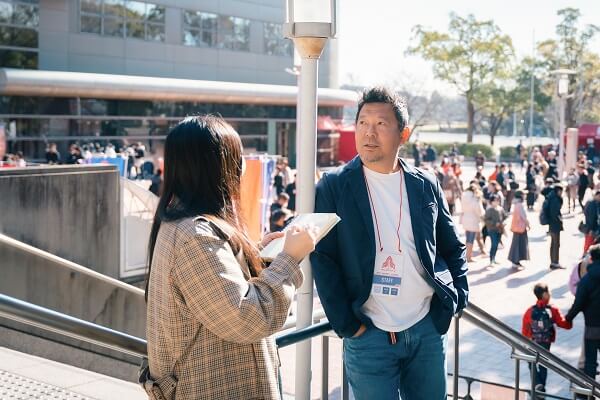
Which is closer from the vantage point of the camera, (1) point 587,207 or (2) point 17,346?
(2) point 17,346

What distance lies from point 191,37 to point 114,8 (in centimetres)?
493

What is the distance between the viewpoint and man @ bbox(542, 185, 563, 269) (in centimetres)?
1784

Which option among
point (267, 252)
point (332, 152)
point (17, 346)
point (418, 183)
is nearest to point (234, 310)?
point (267, 252)

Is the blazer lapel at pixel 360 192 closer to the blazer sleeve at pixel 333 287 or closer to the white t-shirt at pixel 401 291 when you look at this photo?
the white t-shirt at pixel 401 291

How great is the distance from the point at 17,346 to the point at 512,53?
62.2 metres

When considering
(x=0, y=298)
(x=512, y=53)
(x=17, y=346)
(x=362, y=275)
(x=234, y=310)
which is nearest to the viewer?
(x=234, y=310)

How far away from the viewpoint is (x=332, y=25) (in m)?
3.92

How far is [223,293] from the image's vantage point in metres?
2.45

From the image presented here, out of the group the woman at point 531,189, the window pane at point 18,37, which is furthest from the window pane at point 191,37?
the woman at point 531,189

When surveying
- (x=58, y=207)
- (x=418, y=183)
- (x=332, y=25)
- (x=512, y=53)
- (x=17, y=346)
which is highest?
(x=512, y=53)

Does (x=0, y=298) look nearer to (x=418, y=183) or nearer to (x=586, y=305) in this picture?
(x=418, y=183)

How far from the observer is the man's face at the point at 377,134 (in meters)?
3.54

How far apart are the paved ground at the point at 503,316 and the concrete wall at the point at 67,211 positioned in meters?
2.95

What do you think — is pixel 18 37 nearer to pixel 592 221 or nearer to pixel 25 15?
pixel 25 15
